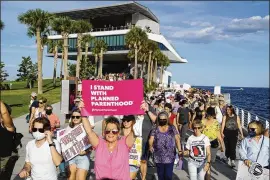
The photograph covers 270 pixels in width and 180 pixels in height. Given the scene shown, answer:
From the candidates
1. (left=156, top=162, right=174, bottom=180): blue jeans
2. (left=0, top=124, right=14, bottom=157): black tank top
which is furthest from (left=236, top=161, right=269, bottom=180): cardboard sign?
(left=0, top=124, right=14, bottom=157): black tank top

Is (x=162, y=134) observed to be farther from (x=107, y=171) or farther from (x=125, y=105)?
(x=107, y=171)

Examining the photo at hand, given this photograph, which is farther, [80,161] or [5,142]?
[80,161]

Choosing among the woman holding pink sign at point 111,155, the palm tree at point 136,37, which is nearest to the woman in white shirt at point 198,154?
the woman holding pink sign at point 111,155

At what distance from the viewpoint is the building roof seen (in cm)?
8162

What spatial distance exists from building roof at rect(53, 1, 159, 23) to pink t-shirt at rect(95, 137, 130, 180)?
7727cm

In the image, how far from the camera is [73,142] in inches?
231

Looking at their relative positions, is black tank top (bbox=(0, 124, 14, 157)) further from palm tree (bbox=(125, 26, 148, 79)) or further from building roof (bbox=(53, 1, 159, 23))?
building roof (bbox=(53, 1, 159, 23))

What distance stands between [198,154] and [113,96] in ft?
6.14

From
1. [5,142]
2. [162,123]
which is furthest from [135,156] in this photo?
[5,142]

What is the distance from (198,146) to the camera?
19.8 ft

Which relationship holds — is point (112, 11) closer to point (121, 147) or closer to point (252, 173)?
point (252, 173)

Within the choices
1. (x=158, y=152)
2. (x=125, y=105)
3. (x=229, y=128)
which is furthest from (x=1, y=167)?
(x=229, y=128)

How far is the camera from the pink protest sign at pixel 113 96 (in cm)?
509

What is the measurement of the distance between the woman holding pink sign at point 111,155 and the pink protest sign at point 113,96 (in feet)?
2.55
